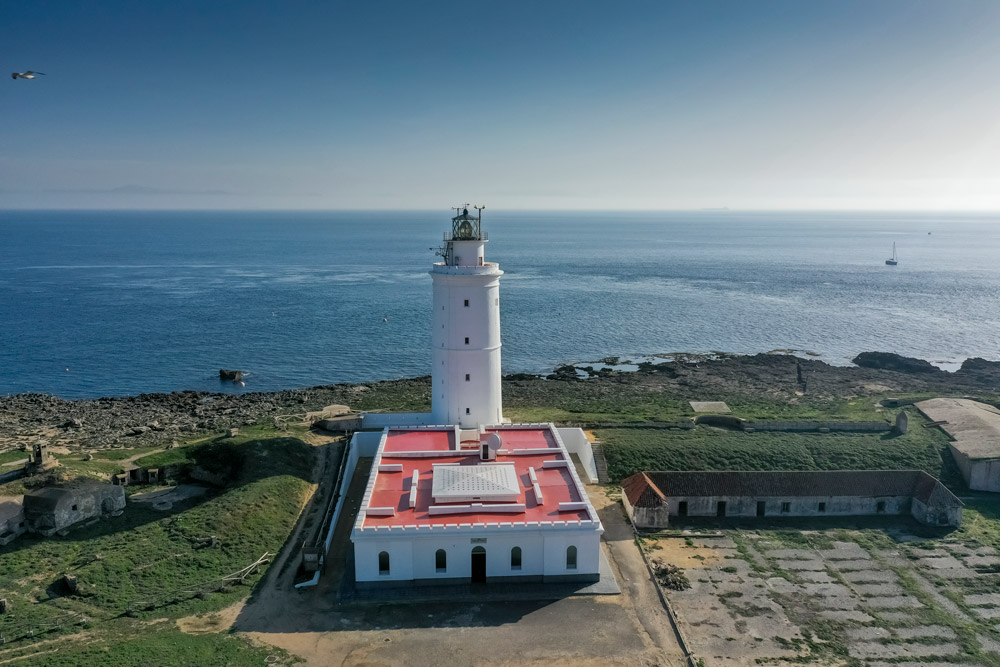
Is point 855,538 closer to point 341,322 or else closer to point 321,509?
point 321,509

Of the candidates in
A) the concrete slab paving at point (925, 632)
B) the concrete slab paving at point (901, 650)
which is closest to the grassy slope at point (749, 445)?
the concrete slab paving at point (925, 632)

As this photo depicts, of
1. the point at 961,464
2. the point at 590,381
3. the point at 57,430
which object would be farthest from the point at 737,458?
the point at 57,430

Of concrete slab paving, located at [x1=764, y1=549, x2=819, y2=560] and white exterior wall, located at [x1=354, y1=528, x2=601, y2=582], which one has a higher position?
white exterior wall, located at [x1=354, y1=528, x2=601, y2=582]

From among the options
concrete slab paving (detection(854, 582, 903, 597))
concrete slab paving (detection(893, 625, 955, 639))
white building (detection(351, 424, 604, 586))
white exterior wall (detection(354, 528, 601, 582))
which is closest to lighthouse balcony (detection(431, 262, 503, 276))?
white building (detection(351, 424, 604, 586))

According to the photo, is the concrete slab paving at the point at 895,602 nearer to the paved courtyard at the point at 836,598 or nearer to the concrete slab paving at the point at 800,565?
the paved courtyard at the point at 836,598

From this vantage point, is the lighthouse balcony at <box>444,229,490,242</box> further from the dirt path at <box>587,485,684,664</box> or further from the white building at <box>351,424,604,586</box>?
the dirt path at <box>587,485,684,664</box>
